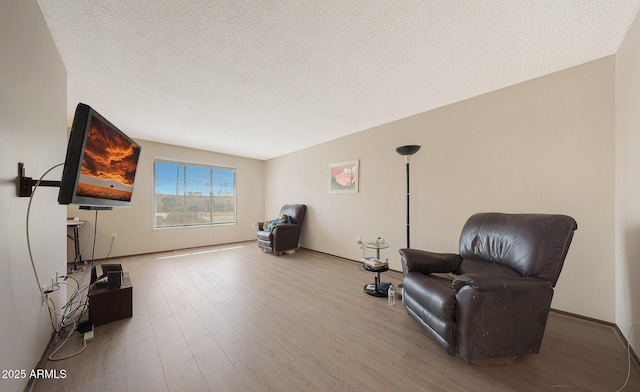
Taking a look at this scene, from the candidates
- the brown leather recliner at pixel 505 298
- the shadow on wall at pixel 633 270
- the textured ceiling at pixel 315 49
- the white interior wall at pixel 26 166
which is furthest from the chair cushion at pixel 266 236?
the shadow on wall at pixel 633 270

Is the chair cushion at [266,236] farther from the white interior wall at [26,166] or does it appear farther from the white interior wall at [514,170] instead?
the white interior wall at [26,166]

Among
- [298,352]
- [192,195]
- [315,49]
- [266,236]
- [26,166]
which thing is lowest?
[298,352]

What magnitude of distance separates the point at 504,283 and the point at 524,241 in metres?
0.53

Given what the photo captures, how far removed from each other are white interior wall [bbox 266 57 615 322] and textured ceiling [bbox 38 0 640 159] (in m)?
0.28

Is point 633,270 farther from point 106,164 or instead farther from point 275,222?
point 275,222

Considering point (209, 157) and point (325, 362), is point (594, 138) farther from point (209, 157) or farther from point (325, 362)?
point (209, 157)

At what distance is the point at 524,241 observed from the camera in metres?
1.68

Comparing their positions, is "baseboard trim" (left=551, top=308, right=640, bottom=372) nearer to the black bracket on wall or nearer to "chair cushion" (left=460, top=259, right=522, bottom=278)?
"chair cushion" (left=460, top=259, right=522, bottom=278)

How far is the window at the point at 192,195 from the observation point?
4.80 meters

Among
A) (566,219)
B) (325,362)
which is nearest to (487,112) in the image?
(566,219)

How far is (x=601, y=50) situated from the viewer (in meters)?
1.85

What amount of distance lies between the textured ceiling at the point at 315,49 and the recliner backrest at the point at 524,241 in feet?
4.77

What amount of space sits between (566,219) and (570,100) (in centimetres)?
139

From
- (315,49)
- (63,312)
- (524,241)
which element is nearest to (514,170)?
(524,241)
